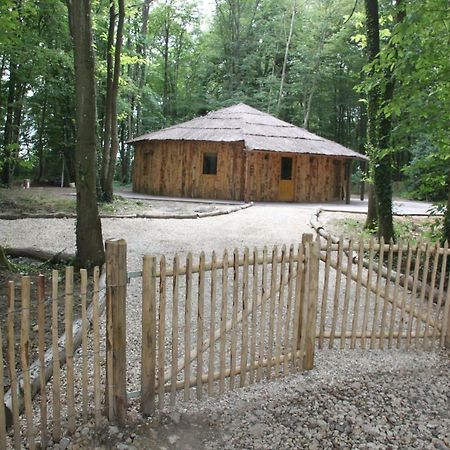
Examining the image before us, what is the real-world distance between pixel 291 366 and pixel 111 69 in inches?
555

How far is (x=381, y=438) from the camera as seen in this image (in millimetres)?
3324

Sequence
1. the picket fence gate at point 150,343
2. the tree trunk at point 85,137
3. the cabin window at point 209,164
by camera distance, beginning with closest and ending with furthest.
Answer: the picket fence gate at point 150,343 → the tree trunk at point 85,137 → the cabin window at point 209,164

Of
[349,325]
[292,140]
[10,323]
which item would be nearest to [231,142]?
[292,140]

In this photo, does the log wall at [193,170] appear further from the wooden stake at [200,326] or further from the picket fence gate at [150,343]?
the wooden stake at [200,326]

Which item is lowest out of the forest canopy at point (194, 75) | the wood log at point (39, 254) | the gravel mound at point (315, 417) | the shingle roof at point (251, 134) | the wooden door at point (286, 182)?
the gravel mound at point (315, 417)

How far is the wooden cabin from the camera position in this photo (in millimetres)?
21422

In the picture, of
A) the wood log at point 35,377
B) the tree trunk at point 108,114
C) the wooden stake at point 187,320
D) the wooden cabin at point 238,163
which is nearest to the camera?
the wood log at point 35,377

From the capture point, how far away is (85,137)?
6750 mm

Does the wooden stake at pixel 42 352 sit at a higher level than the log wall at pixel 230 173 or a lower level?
lower

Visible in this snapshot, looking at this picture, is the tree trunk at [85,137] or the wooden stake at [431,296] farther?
the tree trunk at [85,137]

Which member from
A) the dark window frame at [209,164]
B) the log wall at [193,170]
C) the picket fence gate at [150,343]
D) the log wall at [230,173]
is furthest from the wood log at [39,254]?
the dark window frame at [209,164]

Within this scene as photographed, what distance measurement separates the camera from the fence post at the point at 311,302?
168 inches

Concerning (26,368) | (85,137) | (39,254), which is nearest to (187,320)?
(26,368)

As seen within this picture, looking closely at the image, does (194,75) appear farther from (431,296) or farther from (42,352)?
(42,352)
